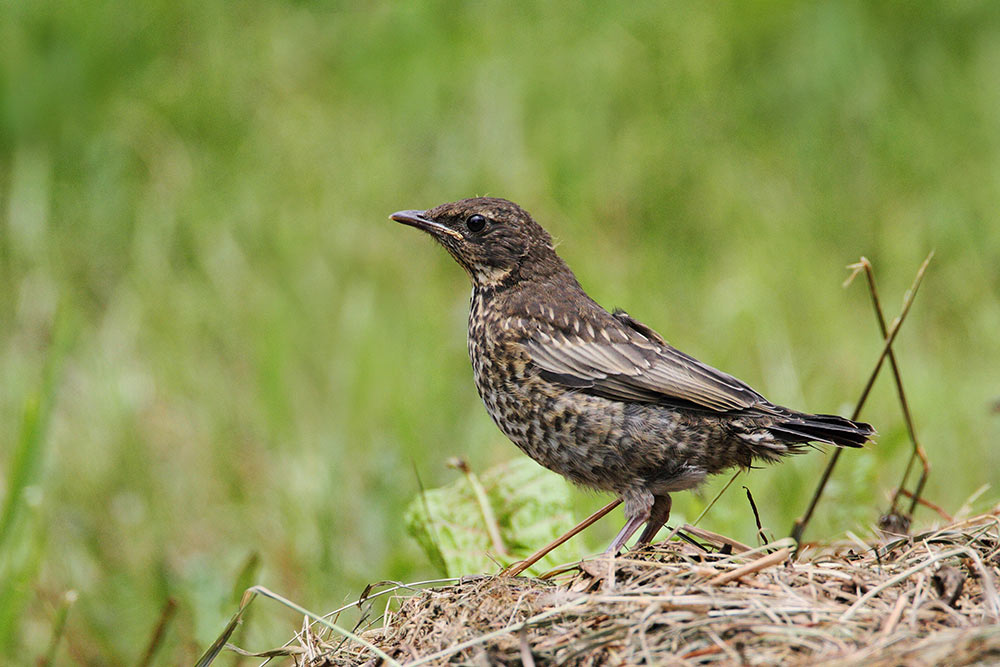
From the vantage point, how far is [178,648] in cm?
478

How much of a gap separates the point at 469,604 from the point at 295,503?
2797 millimetres

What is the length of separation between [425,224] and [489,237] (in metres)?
0.24

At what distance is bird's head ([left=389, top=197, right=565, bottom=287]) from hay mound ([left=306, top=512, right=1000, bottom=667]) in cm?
168

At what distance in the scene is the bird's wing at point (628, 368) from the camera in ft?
12.4

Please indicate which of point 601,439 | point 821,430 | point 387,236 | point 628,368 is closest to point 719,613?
point 821,430

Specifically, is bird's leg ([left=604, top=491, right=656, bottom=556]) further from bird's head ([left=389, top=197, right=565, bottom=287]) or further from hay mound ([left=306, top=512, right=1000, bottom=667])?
bird's head ([left=389, top=197, right=565, bottom=287])

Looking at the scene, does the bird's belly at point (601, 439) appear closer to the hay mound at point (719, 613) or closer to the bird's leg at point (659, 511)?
the bird's leg at point (659, 511)

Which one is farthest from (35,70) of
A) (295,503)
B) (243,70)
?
(295,503)

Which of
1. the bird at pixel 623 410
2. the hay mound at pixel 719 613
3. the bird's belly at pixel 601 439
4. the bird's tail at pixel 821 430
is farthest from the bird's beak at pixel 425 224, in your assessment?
the hay mound at pixel 719 613

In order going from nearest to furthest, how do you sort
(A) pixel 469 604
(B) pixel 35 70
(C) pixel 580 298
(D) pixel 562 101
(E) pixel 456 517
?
(A) pixel 469 604
(E) pixel 456 517
(C) pixel 580 298
(B) pixel 35 70
(D) pixel 562 101

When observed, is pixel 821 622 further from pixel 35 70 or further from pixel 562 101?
pixel 35 70

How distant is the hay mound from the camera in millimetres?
2471

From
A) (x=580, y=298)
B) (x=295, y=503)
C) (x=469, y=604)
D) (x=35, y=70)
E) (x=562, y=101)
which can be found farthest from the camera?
(x=562, y=101)

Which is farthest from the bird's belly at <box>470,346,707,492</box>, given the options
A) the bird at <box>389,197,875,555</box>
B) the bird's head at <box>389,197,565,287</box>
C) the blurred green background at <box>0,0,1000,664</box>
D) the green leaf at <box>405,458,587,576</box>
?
the blurred green background at <box>0,0,1000,664</box>
